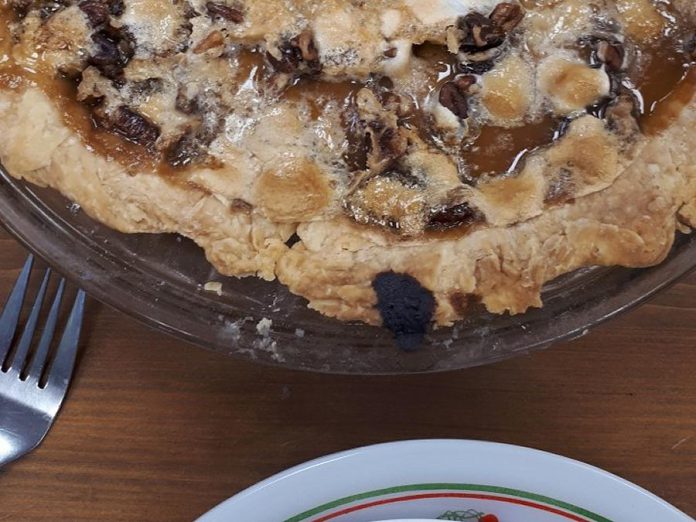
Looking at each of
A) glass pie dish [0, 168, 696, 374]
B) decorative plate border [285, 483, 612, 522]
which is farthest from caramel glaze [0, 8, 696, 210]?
decorative plate border [285, 483, 612, 522]

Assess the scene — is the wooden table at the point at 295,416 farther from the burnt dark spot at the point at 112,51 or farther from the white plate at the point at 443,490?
the burnt dark spot at the point at 112,51

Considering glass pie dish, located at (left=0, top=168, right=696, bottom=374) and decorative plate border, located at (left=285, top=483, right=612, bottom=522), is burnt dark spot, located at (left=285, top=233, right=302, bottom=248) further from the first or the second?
decorative plate border, located at (left=285, top=483, right=612, bottom=522)

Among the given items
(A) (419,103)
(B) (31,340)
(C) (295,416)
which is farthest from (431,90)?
(B) (31,340)

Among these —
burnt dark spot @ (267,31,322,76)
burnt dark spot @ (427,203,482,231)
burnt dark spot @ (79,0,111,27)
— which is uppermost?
burnt dark spot @ (79,0,111,27)

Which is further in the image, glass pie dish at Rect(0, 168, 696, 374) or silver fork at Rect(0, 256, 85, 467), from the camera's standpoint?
silver fork at Rect(0, 256, 85, 467)

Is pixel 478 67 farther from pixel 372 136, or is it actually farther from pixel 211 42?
pixel 211 42

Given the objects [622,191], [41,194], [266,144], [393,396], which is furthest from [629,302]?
[41,194]
